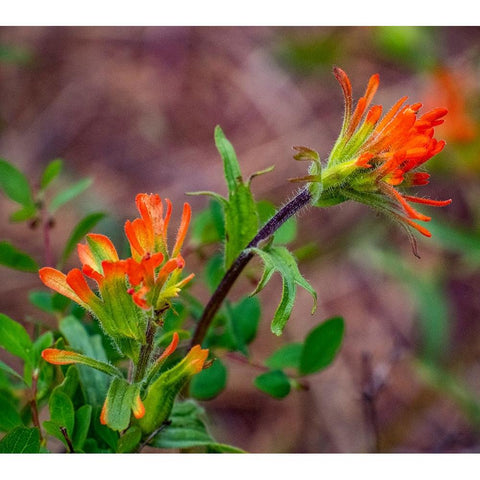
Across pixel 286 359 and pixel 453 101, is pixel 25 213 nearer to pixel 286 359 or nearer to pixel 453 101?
pixel 286 359

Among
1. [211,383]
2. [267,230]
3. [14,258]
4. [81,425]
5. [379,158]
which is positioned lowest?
[211,383]

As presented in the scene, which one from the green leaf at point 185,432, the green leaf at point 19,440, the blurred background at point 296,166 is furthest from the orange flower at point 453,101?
the green leaf at point 19,440

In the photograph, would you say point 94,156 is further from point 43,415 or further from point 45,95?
point 43,415

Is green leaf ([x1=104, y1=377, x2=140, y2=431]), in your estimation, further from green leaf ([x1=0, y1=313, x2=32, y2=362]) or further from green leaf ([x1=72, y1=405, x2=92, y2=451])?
green leaf ([x1=0, y1=313, x2=32, y2=362])

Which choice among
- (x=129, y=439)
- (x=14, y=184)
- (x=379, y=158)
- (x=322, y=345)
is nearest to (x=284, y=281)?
(x=379, y=158)

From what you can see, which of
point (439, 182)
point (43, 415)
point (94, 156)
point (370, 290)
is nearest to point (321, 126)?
point (439, 182)
